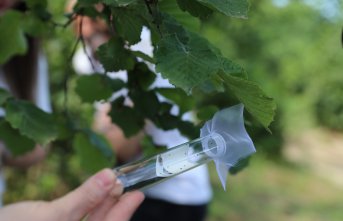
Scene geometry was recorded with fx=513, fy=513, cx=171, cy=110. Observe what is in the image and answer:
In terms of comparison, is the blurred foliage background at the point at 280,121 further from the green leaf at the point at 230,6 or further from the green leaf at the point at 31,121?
the green leaf at the point at 230,6

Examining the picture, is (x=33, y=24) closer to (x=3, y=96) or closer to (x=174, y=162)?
(x=3, y=96)

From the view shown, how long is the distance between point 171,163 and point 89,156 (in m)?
0.37

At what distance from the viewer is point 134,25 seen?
0.67 metres

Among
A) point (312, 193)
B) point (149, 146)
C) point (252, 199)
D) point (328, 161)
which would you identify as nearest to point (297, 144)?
point (328, 161)

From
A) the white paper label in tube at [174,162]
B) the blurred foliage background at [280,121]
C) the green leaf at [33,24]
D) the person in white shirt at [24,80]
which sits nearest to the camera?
the white paper label in tube at [174,162]

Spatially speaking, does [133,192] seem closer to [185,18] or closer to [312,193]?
[185,18]

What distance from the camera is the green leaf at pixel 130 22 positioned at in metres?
0.67

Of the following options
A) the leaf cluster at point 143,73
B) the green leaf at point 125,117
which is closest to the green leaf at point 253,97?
the leaf cluster at point 143,73

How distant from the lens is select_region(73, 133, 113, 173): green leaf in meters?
1.00

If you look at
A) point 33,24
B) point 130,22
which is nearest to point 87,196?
point 130,22

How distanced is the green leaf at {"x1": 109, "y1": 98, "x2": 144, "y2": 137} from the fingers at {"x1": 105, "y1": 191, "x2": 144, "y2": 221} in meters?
0.19

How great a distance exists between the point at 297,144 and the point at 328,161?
97 cm

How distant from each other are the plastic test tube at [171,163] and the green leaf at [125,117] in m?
0.16

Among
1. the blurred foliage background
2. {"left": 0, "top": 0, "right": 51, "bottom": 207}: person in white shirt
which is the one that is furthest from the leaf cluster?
the blurred foliage background
